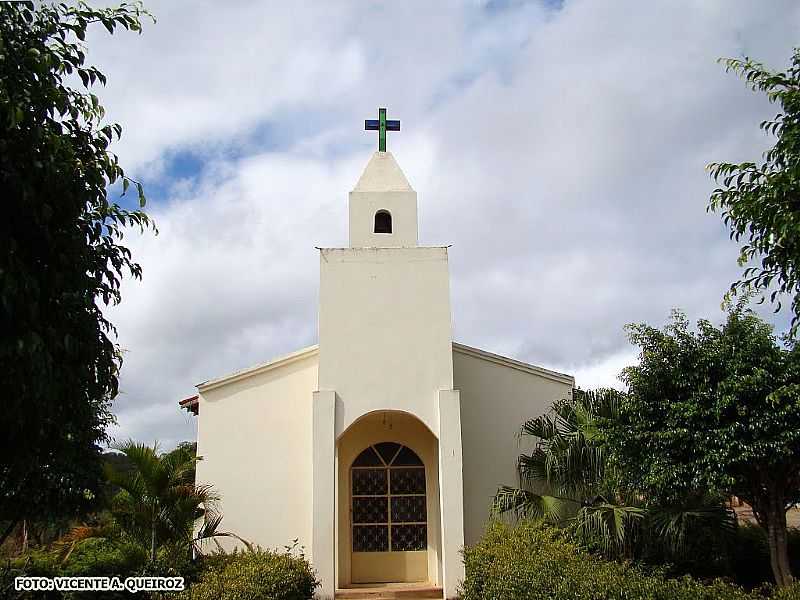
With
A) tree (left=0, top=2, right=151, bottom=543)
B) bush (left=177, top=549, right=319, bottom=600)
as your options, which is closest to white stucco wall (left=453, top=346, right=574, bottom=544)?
bush (left=177, top=549, right=319, bottom=600)

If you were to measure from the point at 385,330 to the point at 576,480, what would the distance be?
180 inches

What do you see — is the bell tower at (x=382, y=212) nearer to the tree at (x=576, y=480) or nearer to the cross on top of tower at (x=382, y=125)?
the cross on top of tower at (x=382, y=125)

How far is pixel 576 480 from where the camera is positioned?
13.6 m

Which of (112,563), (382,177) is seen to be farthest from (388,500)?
(382,177)

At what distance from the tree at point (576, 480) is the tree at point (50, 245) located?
8.15 meters

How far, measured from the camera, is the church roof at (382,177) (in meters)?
16.2

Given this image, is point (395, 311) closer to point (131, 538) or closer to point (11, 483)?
point (131, 538)

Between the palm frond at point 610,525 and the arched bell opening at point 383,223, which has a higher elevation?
the arched bell opening at point 383,223

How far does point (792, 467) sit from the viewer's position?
10508 millimetres

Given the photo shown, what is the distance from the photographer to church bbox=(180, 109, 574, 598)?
13914 millimetres

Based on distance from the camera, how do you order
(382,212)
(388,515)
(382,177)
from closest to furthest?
(388,515)
(382,212)
(382,177)

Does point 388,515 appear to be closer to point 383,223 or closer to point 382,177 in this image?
point 383,223

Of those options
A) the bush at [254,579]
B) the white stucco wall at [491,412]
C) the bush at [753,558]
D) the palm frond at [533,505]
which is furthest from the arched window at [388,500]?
the bush at [753,558]

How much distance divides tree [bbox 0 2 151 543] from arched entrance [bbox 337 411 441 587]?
8730 mm
